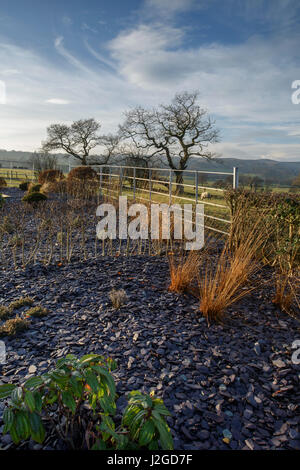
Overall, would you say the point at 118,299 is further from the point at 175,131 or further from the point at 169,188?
the point at 175,131

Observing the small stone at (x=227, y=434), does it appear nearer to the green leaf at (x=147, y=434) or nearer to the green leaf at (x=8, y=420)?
the green leaf at (x=147, y=434)

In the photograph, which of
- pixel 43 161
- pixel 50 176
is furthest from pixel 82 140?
pixel 50 176

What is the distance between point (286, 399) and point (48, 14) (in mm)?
4894

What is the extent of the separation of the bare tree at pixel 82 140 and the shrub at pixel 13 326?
22.0 meters

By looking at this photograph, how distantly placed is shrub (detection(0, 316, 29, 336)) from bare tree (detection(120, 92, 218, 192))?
1911 centimetres

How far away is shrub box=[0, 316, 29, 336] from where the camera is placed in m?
2.63

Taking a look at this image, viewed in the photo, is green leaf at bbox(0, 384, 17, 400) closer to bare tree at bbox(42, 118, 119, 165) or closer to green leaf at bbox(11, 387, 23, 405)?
green leaf at bbox(11, 387, 23, 405)

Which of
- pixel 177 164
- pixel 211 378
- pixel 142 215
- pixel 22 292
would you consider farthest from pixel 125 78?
pixel 177 164

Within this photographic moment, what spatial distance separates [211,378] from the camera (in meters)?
2.05

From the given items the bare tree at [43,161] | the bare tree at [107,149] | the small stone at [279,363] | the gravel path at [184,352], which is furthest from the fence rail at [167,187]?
the bare tree at [107,149]

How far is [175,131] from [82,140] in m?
7.98

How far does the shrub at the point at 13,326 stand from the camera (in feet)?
8.63
